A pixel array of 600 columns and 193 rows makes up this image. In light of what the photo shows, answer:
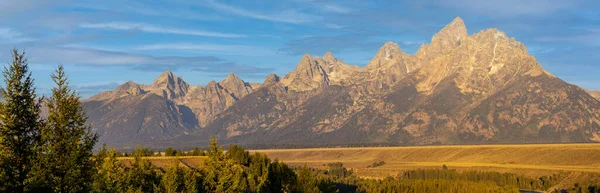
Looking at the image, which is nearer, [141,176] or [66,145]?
[66,145]

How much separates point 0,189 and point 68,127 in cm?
658

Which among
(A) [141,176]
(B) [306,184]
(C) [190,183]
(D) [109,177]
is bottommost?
(B) [306,184]

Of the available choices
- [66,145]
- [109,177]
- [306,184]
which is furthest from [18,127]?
[306,184]

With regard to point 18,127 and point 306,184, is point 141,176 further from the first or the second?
point 306,184

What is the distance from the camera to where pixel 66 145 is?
4200cm

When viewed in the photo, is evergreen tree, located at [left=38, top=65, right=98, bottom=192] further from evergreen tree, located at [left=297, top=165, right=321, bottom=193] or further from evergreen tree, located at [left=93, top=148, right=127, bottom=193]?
evergreen tree, located at [left=297, top=165, right=321, bottom=193]

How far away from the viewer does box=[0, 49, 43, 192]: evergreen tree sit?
1527 inches

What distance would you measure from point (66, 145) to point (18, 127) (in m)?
3.27

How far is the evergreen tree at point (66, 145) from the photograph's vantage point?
1612 inches

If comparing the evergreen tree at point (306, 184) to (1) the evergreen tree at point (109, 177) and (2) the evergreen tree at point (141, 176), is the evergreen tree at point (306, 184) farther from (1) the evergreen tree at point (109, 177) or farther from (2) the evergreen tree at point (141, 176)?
(1) the evergreen tree at point (109, 177)

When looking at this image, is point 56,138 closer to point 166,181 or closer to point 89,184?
point 89,184

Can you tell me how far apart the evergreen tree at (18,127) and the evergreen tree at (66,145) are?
888mm

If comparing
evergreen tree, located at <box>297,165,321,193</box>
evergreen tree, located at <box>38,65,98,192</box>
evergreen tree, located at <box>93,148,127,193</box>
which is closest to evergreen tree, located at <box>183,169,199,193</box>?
evergreen tree, located at <box>93,148,127,193</box>

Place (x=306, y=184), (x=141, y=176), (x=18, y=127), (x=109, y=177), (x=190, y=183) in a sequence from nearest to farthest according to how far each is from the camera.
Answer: (x=18, y=127) → (x=109, y=177) → (x=190, y=183) → (x=141, y=176) → (x=306, y=184)
